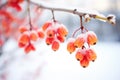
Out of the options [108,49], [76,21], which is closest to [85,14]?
[108,49]

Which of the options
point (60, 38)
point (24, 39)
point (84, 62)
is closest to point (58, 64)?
point (24, 39)

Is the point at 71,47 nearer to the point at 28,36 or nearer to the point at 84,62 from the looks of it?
the point at 84,62

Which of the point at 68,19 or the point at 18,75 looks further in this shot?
the point at 68,19

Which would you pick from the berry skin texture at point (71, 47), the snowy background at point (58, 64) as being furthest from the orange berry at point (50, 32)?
the snowy background at point (58, 64)

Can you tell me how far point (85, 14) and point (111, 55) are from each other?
451 cm

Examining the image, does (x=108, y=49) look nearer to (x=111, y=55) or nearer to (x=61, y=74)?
(x=111, y=55)

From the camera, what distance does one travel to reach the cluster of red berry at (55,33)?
1.43 meters

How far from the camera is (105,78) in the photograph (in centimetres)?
404

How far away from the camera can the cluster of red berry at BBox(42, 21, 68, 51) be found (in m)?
1.43

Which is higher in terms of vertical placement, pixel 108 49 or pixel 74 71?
pixel 108 49

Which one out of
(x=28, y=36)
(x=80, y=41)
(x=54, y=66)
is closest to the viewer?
(x=80, y=41)

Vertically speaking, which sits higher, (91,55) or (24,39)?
(24,39)

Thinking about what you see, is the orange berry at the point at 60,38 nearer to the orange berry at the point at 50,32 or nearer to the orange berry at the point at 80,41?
the orange berry at the point at 50,32

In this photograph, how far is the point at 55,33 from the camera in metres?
1.45
